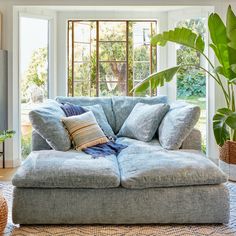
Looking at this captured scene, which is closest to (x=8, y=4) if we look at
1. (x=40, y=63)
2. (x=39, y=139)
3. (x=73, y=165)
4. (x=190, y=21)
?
(x=40, y=63)

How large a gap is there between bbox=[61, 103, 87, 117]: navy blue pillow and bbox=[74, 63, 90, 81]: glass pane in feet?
4.00

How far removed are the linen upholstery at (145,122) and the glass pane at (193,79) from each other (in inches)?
45.5

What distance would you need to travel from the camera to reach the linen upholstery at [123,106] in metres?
4.17

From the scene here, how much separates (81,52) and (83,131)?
1.85 meters

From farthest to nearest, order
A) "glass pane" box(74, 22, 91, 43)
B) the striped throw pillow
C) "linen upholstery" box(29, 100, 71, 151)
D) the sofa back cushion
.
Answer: "glass pane" box(74, 22, 91, 43) < the sofa back cushion < the striped throw pillow < "linen upholstery" box(29, 100, 71, 151)

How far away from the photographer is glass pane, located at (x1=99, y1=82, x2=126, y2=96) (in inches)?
200

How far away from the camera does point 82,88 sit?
16.7 feet

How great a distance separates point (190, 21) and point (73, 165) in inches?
114

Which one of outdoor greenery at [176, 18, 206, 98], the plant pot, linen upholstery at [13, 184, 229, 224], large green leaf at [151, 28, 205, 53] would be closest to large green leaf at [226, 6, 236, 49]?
large green leaf at [151, 28, 205, 53]

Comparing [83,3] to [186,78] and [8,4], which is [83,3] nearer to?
[8,4]

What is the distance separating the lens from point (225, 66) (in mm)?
3998

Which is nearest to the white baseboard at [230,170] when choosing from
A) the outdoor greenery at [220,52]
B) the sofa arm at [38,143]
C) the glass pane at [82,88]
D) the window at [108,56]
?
the outdoor greenery at [220,52]

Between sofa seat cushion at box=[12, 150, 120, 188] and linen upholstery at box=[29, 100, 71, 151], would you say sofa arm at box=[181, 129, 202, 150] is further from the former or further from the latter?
linen upholstery at box=[29, 100, 71, 151]

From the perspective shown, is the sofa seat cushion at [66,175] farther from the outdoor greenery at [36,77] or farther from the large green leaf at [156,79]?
the outdoor greenery at [36,77]
